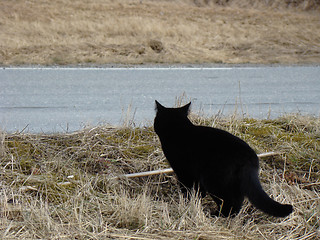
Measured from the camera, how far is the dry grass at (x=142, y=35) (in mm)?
15789

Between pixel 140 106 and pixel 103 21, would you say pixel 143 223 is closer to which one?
pixel 140 106

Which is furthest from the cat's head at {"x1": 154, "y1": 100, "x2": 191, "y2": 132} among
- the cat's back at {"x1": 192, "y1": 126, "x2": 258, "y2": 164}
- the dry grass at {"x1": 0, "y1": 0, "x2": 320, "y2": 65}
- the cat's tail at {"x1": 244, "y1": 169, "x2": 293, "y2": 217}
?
the dry grass at {"x1": 0, "y1": 0, "x2": 320, "y2": 65}

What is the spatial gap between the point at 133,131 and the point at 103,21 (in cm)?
2079

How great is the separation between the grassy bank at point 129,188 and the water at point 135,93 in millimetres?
720

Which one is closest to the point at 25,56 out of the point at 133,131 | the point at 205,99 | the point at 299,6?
the point at 205,99

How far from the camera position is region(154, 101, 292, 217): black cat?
2.91 meters

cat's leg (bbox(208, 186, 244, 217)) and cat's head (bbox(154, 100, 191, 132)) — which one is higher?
cat's head (bbox(154, 100, 191, 132))

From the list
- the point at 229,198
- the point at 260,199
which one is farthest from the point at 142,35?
the point at 260,199

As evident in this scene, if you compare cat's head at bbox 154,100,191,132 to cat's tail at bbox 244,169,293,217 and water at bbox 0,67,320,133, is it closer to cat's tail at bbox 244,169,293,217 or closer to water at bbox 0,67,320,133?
cat's tail at bbox 244,169,293,217

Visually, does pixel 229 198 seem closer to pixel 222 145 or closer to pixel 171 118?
pixel 222 145

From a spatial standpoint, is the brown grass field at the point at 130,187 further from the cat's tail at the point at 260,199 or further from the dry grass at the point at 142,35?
the dry grass at the point at 142,35

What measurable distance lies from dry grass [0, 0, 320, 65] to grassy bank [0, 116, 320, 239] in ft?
32.6

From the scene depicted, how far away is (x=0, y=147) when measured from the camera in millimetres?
4016

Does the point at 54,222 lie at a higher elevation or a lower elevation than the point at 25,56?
higher
